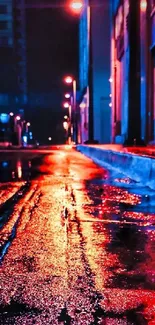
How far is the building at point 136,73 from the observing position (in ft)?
70.2

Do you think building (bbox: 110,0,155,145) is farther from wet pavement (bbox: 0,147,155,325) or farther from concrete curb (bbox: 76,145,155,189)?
wet pavement (bbox: 0,147,155,325)

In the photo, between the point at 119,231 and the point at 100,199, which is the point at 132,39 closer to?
the point at 100,199

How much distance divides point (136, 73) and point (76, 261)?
1756 centimetres

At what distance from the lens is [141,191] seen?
31.9 ft

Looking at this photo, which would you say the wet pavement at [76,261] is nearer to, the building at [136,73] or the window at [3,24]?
the building at [136,73]

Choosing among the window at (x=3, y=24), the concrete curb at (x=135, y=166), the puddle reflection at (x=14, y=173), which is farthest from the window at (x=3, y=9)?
the puddle reflection at (x=14, y=173)

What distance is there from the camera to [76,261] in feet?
14.5

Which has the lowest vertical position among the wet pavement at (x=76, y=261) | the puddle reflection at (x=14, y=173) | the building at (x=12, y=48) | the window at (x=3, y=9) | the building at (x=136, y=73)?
the puddle reflection at (x=14, y=173)

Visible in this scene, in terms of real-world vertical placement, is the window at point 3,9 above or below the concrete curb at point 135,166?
above

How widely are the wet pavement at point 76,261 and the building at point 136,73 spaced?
13.4m

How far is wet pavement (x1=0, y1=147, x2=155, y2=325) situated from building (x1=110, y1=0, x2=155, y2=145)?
13.4 meters

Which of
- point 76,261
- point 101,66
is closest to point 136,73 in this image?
point 76,261

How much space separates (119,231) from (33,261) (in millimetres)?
1630

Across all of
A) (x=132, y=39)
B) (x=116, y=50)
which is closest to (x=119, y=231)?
(x=132, y=39)
